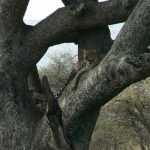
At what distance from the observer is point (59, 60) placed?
5128 centimetres

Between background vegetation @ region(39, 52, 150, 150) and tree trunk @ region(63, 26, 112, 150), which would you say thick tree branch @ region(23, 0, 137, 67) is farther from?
background vegetation @ region(39, 52, 150, 150)

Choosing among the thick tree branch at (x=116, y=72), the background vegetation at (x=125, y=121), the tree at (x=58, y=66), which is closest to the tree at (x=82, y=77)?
the thick tree branch at (x=116, y=72)

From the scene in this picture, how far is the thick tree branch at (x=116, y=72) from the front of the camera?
7.04 meters

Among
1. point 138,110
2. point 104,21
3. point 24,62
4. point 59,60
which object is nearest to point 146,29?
point 104,21

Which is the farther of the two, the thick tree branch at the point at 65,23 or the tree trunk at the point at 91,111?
the thick tree branch at the point at 65,23

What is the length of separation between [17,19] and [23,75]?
0.83 meters

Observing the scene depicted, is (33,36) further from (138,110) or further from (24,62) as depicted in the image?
(138,110)

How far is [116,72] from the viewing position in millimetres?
7227

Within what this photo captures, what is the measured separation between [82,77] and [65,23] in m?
1.23

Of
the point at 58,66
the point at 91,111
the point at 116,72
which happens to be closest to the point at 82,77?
the point at 91,111

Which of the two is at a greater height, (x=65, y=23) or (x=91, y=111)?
(x=65, y=23)

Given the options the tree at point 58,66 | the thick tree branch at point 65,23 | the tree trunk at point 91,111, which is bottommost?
the tree at point 58,66

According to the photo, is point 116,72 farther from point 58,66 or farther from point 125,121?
point 58,66

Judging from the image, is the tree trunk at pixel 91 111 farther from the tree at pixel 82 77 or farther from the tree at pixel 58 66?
the tree at pixel 58 66
